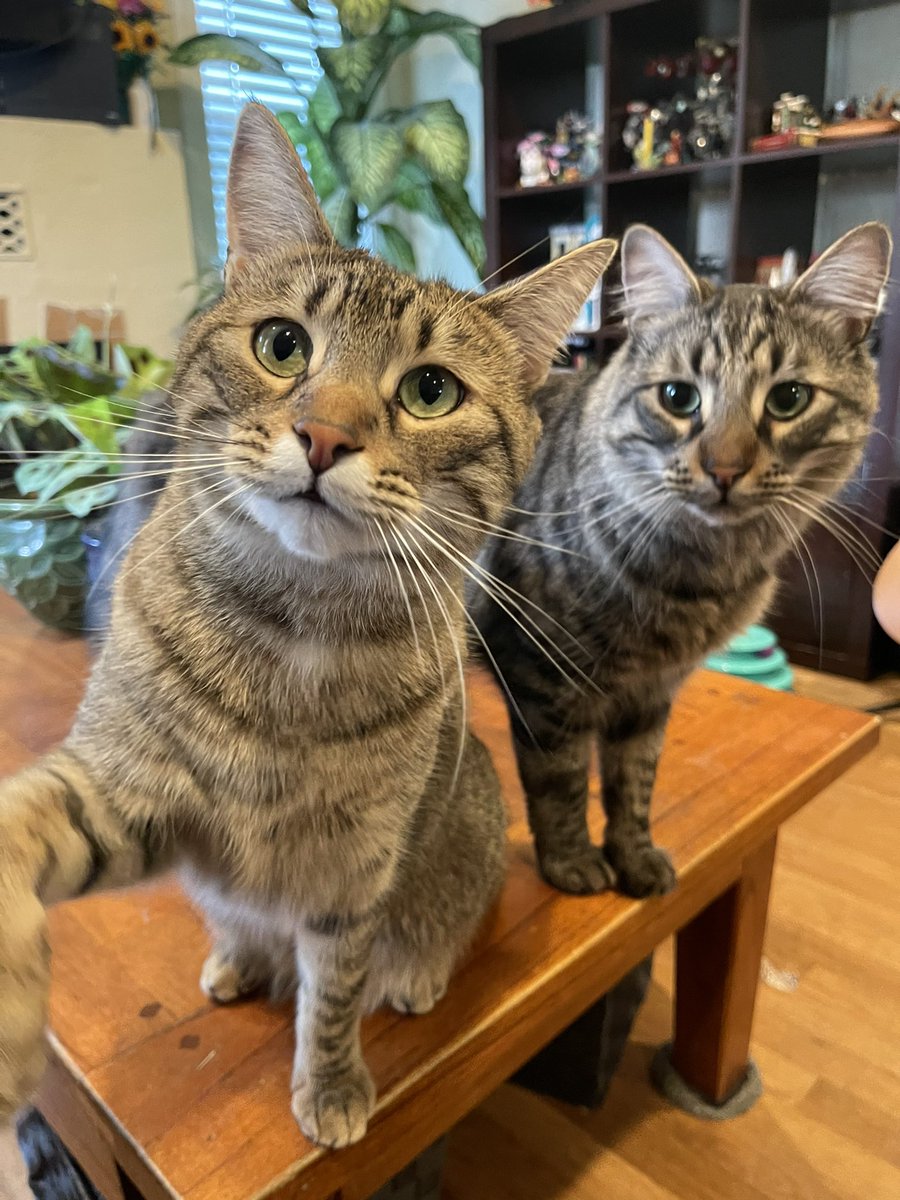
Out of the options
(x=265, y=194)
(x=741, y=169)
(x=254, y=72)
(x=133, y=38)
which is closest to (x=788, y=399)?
(x=265, y=194)

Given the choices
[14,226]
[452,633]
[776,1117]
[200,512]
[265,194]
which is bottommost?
[776,1117]

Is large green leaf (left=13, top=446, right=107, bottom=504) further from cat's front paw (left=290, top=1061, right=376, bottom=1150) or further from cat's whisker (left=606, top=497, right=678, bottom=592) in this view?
cat's front paw (left=290, top=1061, right=376, bottom=1150)

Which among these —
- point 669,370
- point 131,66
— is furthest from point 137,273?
point 669,370

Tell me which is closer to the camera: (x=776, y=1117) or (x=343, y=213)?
(x=776, y=1117)

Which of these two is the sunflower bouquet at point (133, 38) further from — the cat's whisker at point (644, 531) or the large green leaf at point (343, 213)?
the cat's whisker at point (644, 531)

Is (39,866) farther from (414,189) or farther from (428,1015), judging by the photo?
(414,189)

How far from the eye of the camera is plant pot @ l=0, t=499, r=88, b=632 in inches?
50.3

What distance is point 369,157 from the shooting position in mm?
2352

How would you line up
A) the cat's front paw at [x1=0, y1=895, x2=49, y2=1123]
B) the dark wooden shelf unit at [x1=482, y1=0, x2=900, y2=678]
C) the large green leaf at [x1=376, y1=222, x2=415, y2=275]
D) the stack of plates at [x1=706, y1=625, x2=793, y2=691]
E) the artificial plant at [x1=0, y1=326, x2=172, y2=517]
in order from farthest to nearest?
the large green leaf at [x1=376, y1=222, x2=415, y2=275] → the dark wooden shelf unit at [x1=482, y1=0, x2=900, y2=678] → the stack of plates at [x1=706, y1=625, x2=793, y2=691] → the artificial plant at [x1=0, y1=326, x2=172, y2=517] → the cat's front paw at [x1=0, y1=895, x2=49, y2=1123]

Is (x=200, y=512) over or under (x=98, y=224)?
under

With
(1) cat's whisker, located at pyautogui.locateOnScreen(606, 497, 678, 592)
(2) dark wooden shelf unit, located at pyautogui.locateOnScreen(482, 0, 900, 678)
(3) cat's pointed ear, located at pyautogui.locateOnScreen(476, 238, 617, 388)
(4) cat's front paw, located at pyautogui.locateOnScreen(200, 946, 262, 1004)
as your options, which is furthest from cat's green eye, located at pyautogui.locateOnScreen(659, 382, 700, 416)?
(2) dark wooden shelf unit, located at pyautogui.locateOnScreen(482, 0, 900, 678)

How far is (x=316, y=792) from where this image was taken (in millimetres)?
625

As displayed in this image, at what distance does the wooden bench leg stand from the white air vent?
7.91 feet

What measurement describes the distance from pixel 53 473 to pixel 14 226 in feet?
5.10
